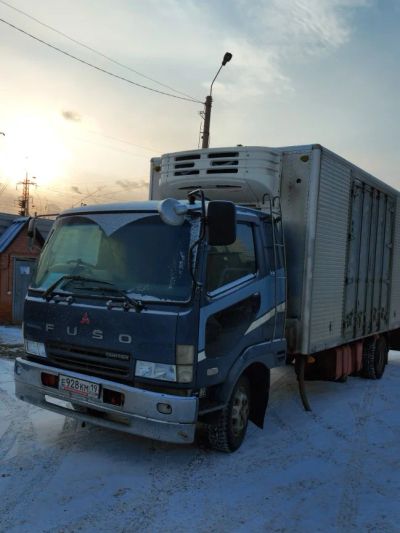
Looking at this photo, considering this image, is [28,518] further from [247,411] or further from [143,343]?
[247,411]

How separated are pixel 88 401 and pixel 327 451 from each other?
254cm

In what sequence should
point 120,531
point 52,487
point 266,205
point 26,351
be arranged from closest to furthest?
point 120,531, point 52,487, point 26,351, point 266,205

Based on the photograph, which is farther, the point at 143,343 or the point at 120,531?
the point at 143,343

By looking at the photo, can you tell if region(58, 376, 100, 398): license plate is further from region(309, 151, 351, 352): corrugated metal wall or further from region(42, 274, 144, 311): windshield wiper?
region(309, 151, 351, 352): corrugated metal wall

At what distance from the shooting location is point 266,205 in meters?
5.90

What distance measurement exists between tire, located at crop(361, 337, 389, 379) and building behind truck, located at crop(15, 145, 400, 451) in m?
2.08

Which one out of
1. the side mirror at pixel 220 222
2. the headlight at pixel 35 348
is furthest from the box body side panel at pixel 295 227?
the headlight at pixel 35 348

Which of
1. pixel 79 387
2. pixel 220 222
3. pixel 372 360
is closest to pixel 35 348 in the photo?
pixel 79 387

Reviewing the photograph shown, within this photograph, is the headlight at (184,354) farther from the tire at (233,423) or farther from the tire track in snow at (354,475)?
the tire track in snow at (354,475)

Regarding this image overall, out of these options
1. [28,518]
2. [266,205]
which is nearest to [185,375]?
[28,518]

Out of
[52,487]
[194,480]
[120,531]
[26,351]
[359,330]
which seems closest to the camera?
[120,531]

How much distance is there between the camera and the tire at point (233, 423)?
479 cm

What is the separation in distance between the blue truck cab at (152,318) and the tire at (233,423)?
0.01 metres

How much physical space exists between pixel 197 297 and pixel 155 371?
0.70m
